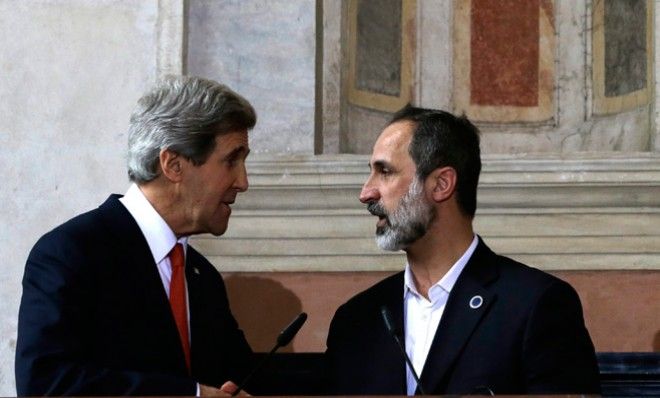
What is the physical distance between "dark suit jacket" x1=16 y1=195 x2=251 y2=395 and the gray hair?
0.45 feet

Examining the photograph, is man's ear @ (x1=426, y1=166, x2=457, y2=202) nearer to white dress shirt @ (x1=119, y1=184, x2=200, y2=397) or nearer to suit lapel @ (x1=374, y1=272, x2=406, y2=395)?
suit lapel @ (x1=374, y1=272, x2=406, y2=395)

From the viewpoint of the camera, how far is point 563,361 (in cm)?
449

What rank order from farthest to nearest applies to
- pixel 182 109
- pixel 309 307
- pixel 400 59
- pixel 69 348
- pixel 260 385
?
pixel 400 59 → pixel 309 307 → pixel 260 385 → pixel 182 109 → pixel 69 348

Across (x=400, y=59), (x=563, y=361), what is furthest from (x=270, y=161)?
(x=563, y=361)

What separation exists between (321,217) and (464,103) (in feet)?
2.40

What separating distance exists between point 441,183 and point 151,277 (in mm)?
830

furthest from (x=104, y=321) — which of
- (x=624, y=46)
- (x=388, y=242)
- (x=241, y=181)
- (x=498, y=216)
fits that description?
(x=624, y=46)

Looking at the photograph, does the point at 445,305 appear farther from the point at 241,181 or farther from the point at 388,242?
the point at 241,181

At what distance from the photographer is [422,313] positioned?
4.77 meters

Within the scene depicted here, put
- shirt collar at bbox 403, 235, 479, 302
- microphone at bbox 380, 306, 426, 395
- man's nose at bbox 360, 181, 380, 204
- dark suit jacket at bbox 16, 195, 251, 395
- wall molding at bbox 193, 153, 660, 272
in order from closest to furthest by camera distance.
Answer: dark suit jacket at bbox 16, 195, 251, 395, microphone at bbox 380, 306, 426, 395, shirt collar at bbox 403, 235, 479, 302, man's nose at bbox 360, 181, 380, 204, wall molding at bbox 193, 153, 660, 272

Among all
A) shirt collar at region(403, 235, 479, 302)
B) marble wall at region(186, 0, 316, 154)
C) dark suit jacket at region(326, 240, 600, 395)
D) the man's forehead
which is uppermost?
marble wall at region(186, 0, 316, 154)

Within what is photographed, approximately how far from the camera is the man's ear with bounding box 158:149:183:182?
15.2ft

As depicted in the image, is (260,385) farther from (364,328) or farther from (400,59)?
(400,59)

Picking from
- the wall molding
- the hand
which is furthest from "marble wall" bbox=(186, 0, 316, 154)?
the hand
